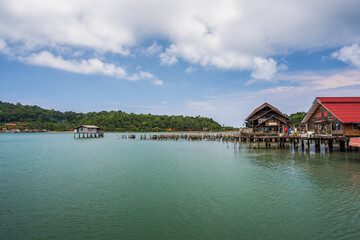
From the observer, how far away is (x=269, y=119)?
53281 millimetres

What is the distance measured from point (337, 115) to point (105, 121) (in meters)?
142

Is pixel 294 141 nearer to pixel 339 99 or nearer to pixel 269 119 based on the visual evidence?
pixel 339 99

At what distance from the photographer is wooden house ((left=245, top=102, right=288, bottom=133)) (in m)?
52.9

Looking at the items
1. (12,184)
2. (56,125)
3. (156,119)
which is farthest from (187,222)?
(56,125)

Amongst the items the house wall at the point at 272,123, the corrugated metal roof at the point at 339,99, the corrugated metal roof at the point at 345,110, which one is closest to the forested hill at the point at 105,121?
the house wall at the point at 272,123

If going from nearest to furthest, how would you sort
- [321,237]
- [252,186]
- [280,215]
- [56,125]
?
[321,237]
[280,215]
[252,186]
[56,125]

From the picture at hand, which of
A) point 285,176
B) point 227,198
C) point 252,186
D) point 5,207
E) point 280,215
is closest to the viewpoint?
point 280,215

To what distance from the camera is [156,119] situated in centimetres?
17150

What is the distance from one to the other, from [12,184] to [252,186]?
1705 centimetres

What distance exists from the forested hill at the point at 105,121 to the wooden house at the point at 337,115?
128 meters

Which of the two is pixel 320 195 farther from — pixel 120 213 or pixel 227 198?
pixel 120 213

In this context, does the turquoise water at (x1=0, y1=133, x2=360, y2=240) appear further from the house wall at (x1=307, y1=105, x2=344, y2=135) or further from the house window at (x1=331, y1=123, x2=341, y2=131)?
the house window at (x1=331, y1=123, x2=341, y2=131)

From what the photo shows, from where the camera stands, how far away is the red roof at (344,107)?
31536mm

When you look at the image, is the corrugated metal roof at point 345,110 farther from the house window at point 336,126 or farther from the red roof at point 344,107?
the house window at point 336,126
